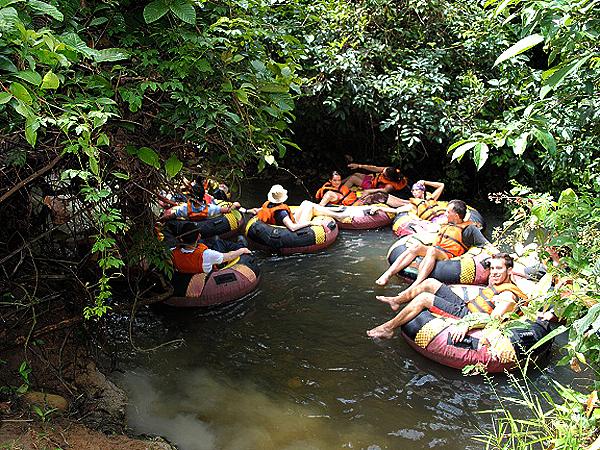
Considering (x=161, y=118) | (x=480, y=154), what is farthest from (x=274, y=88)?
(x=480, y=154)

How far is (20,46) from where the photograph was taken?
2189mm

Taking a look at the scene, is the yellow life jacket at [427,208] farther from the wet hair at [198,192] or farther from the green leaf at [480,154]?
the green leaf at [480,154]

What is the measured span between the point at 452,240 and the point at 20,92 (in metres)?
5.45

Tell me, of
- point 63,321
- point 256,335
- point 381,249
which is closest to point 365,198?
point 381,249

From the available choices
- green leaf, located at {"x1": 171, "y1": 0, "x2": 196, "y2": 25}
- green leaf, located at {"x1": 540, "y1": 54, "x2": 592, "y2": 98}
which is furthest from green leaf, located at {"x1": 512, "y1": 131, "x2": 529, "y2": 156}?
green leaf, located at {"x1": 171, "y1": 0, "x2": 196, "y2": 25}

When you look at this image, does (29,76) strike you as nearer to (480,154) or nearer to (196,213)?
(480,154)

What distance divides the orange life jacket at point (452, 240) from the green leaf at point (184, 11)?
A: 4620 mm

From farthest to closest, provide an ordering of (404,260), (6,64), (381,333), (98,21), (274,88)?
(404,260)
(381,333)
(274,88)
(98,21)
(6,64)

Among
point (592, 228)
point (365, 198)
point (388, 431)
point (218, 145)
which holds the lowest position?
point (388, 431)

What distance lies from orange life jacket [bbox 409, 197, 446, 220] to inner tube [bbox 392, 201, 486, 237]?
8 cm

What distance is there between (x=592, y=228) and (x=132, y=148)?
8.48 feet

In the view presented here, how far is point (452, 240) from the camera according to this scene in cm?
657

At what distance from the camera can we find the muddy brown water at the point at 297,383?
13.4ft

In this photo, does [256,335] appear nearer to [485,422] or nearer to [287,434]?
[287,434]
